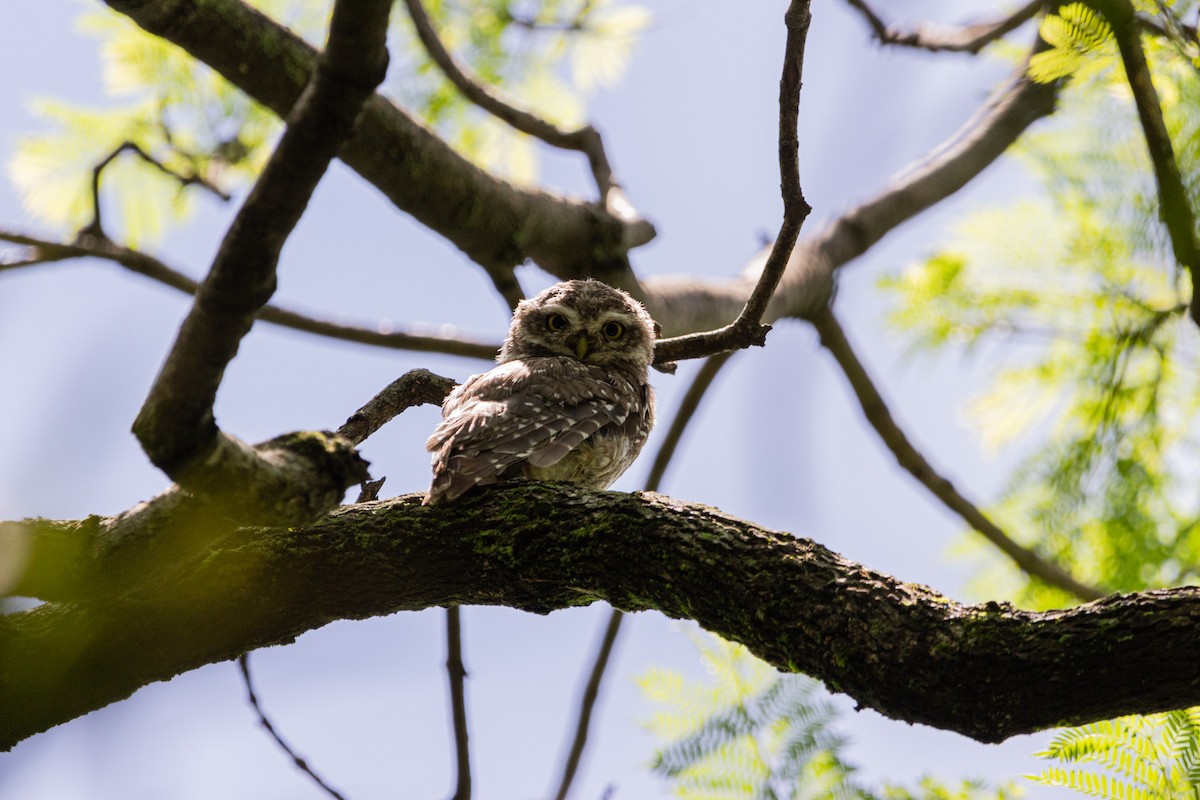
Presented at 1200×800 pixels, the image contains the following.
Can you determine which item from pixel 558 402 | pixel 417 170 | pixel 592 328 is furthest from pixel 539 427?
pixel 592 328

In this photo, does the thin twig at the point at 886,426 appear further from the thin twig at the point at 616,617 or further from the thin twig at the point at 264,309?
the thin twig at the point at 264,309

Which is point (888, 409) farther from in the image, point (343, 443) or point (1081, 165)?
point (343, 443)

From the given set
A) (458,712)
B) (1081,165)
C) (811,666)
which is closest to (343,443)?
(811,666)

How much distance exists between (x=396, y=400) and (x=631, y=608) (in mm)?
1210

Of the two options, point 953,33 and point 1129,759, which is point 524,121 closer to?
point 953,33

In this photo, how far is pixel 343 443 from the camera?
2.41 m

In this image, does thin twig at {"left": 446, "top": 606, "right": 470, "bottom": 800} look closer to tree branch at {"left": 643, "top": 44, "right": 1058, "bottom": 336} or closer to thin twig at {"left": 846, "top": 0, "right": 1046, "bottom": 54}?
tree branch at {"left": 643, "top": 44, "right": 1058, "bottom": 336}

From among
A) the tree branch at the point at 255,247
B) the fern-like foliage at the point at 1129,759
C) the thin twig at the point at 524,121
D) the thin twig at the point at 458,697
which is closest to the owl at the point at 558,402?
the thin twig at the point at 524,121

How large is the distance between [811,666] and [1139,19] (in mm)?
1949

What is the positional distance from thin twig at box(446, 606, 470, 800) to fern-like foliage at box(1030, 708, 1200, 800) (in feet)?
7.13

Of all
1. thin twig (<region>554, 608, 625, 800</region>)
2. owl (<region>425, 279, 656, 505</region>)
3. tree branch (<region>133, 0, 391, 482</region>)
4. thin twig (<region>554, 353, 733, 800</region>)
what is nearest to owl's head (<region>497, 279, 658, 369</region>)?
owl (<region>425, 279, 656, 505</region>)

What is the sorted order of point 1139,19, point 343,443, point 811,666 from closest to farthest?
point 343,443
point 811,666
point 1139,19

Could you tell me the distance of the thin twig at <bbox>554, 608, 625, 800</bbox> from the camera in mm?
5219

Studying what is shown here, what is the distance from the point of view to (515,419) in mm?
4016
